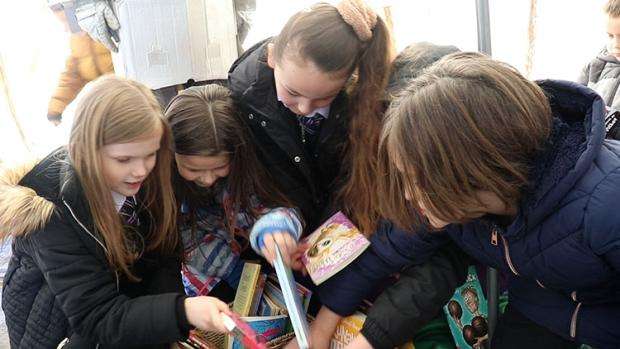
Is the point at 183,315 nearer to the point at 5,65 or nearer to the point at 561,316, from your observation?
the point at 561,316

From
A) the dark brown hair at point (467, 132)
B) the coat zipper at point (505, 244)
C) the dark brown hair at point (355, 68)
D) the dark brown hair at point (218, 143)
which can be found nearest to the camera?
the dark brown hair at point (467, 132)

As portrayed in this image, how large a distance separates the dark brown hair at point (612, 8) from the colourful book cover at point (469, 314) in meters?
1.12

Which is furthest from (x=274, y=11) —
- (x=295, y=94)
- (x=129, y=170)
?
(x=129, y=170)

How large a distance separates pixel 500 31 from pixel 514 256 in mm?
1519

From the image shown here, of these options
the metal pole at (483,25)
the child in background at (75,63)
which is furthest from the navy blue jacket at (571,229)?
the child in background at (75,63)

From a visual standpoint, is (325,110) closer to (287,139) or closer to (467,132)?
(287,139)

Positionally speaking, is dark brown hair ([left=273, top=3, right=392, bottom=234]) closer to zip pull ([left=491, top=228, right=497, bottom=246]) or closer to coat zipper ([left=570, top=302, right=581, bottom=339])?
zip pull ([left=491, top=228, right=497, bottom=246])

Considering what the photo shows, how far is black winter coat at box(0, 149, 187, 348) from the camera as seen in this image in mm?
1093

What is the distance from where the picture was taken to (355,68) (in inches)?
48.8

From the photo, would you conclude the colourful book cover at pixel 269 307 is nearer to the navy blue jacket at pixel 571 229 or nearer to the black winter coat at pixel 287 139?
the black winter coat at pixel 287 139

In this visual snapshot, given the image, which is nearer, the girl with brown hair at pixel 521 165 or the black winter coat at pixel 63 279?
the girl with brown hair at pixel 521 165

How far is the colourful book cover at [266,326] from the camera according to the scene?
4.05 ft

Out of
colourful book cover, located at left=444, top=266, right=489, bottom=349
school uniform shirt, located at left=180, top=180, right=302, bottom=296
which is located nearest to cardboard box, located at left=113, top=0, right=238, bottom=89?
school uniform shirt, located at left=180, top=180, right=302, bottom=296

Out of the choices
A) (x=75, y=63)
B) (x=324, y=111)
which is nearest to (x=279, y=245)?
(x=324, y=111)
